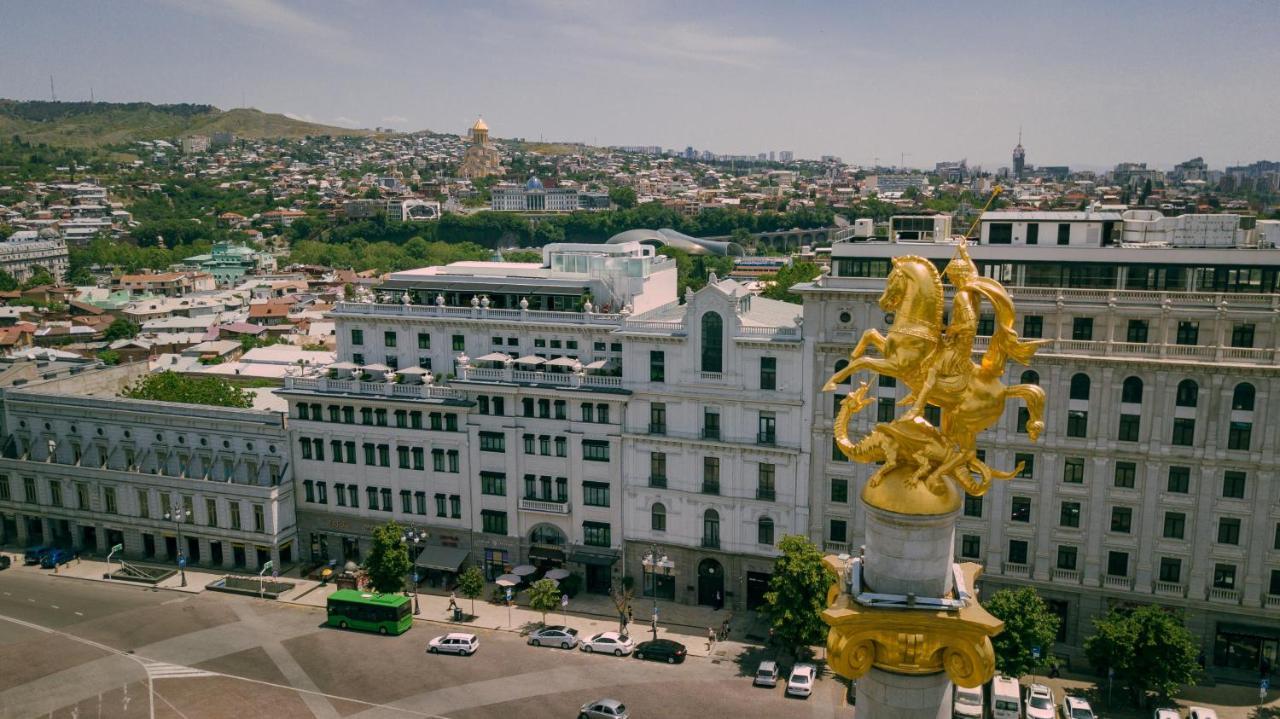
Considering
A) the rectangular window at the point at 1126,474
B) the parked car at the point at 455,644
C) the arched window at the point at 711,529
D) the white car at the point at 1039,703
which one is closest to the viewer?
the white car at the point at 1039,703

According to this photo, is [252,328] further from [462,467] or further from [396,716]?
[396,716]

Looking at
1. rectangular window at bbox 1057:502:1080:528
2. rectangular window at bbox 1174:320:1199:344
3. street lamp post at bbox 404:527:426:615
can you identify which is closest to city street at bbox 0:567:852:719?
street lamp post at bbox 404:527:426:615

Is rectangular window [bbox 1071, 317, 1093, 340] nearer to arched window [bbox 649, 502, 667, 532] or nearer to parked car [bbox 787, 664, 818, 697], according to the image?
parked car [bbox 787, 664, 818, 697]

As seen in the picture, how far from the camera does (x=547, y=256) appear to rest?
8362cm

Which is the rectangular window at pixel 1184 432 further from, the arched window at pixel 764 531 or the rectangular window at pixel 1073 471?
the arched window at pixel 764 531

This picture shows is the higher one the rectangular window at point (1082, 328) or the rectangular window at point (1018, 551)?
the rectangular window at point (1082, 328)

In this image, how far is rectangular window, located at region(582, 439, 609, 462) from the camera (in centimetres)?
6906

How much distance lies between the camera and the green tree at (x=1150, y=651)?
51.2 metres

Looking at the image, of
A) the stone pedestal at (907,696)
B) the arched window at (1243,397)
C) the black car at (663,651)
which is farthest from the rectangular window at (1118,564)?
the stone pedestal at (907,696)

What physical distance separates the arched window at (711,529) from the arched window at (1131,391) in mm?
26341

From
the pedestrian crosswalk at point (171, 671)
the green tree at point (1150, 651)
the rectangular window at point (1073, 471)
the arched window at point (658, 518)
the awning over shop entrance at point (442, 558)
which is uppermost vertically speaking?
the rectangular window at point (1073, 471)

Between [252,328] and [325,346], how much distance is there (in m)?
28.4

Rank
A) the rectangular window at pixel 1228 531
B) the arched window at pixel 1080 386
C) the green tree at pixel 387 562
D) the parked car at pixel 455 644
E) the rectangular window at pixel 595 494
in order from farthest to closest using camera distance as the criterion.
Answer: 1. the rectangular window at pixel 595 494
2. the green tree at pixel 387 562
3. the parked car at pixel 455 644
4. the arched window at pixel 1080 386
5. the rectangular window at pixel 1228 531

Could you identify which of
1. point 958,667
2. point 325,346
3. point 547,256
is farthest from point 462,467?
point 325,346
